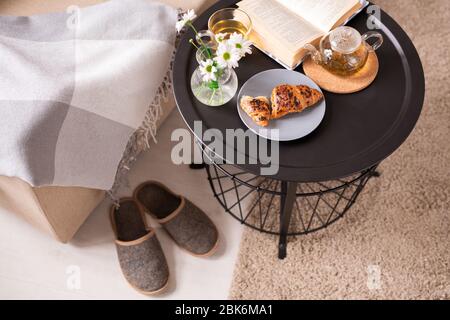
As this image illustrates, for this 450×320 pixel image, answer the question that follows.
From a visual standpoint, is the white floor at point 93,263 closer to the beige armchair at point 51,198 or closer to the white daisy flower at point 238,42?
the beige armchair at point 51,198

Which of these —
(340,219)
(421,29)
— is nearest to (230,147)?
(340,219)

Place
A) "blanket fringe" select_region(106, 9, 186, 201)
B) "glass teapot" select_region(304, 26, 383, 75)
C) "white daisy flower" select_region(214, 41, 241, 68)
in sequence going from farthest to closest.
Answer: "blanket fringe" select_region(106, 9, 186, 201)
"glass teapot" select_region(304, 26, 383, 75)
"white daisy flower" select_region(214, 41, 241, 68)

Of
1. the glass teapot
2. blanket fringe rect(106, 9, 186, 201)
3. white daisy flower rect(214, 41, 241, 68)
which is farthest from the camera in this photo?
blanket fringe rect(106, 9, 186, 201)

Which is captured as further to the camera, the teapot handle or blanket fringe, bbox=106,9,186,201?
blanket fringe, bbox=106,9,186,201

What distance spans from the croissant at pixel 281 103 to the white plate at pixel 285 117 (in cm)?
1

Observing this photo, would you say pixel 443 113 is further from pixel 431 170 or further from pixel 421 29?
pixel 421 29

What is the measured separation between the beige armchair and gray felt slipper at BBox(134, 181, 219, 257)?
0.12m

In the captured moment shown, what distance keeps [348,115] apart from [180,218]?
51 centimetres

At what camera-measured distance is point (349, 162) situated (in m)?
0.87

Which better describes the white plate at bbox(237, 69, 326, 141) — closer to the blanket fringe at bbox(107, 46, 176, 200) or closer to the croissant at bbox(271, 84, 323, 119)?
the croissant at bbox(271, 84, 323, 119)

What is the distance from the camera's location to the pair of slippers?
3.82 feet

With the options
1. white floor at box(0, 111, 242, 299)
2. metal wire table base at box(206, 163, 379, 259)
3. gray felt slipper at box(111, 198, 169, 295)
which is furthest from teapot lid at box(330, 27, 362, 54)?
gray felt slipper at box(111, 198, 169, 295)

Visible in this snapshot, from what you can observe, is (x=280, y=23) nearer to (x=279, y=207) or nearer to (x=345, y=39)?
(x=345, y=39)

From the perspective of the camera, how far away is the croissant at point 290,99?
2.97 feet
